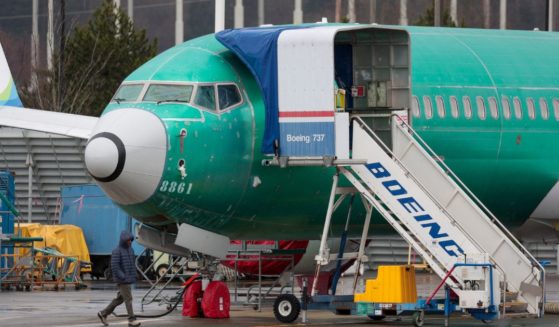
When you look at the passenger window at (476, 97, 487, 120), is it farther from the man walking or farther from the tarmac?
the man walking

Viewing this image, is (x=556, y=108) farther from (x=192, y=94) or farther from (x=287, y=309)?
(x=192, y=94)

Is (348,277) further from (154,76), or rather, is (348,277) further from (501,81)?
(154,76)

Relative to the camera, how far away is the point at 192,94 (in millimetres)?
24703

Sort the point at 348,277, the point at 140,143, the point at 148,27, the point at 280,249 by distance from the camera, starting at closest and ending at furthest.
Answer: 1. the point at 140,143
2. the point at 280,249
3. the point at 348,277
4. the point at 148,27

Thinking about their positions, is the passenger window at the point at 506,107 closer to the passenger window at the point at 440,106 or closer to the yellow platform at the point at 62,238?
the passenger window at the point at 440,106

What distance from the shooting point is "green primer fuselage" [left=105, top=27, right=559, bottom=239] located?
24.4m

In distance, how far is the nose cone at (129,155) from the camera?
23594mm

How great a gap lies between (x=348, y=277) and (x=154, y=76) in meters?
21.9

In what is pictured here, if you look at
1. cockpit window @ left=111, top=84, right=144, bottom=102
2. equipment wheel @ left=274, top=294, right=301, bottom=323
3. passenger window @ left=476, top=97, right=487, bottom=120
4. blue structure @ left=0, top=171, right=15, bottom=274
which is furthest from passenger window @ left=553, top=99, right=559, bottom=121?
blue structure @ left=0, top=171, right=15, bottom=274

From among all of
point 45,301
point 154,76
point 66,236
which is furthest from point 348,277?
point 154,76

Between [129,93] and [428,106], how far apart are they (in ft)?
17.5

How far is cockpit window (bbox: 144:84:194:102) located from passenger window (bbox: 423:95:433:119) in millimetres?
4371

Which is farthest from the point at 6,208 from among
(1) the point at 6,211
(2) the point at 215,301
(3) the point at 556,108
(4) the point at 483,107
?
(3) the point at 556,108

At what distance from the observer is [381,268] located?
24.1 m
